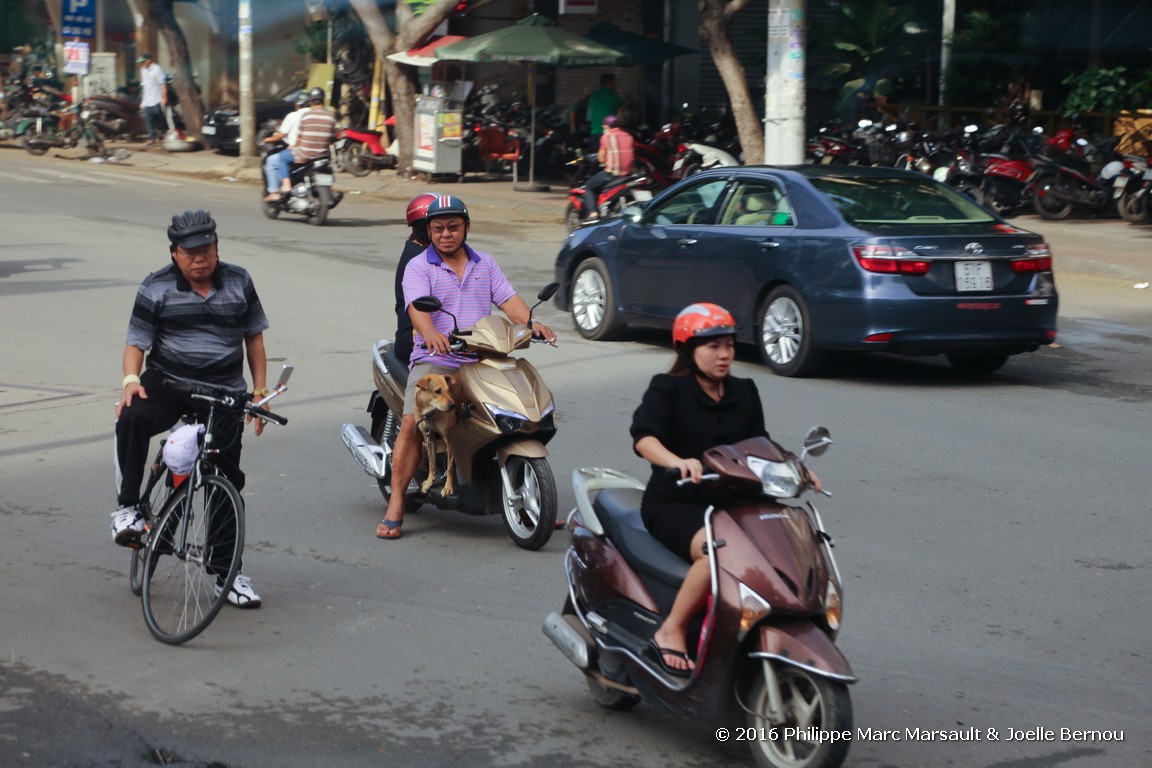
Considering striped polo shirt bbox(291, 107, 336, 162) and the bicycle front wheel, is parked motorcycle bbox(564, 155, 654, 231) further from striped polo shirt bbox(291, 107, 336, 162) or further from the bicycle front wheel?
the bicycle front wheel

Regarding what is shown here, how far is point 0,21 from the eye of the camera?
5025cm

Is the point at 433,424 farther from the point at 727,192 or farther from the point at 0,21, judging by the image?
the point at 0,21

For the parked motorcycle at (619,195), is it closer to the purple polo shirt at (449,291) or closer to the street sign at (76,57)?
the purple polo shirt at (449,291)

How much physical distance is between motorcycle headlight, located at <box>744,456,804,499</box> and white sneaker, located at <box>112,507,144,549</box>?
2.78 metres

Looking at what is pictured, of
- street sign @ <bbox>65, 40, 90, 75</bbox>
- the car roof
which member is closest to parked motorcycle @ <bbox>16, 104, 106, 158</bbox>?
street sign @ <bbox>65, 40, 90, 75</bbox>

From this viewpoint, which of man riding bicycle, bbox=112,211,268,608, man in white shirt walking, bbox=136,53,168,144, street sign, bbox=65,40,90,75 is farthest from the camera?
man in white shirt walking, bbox=136,53,168,144

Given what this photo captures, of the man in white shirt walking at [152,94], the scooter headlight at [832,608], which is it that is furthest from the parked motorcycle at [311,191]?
the scooter headlight at [832,608]

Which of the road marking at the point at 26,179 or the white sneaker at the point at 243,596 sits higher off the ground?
the road marking at the point at 26,179

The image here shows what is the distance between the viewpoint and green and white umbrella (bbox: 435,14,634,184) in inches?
1005

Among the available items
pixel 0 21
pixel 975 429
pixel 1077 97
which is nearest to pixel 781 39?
pixel 1077 97

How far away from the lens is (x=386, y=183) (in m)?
28.1

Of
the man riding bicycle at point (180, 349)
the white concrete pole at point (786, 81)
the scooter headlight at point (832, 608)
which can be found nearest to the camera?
the scooter headlight at point (832, 608)

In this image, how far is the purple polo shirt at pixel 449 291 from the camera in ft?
23.7

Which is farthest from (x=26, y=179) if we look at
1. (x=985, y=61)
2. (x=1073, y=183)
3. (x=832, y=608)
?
(x=832, y=608)
